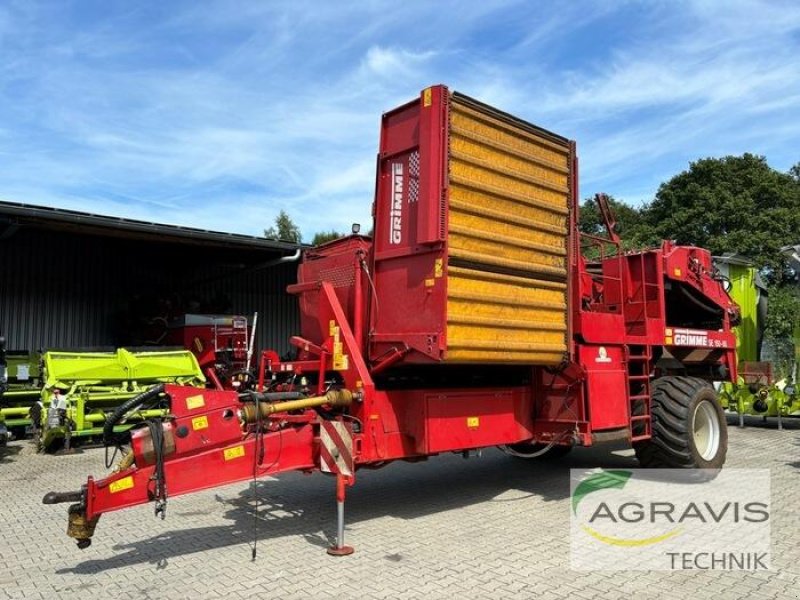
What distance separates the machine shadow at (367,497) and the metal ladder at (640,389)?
1025 mm

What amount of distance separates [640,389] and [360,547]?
3830 millimetres

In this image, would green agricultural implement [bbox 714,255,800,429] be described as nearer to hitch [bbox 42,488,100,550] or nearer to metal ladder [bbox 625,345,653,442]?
metal ladder [bbox 625,345,653,442]

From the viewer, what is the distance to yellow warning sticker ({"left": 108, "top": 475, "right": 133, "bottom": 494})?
14.7 ft

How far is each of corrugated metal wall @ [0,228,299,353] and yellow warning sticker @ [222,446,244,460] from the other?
11018 millimetres

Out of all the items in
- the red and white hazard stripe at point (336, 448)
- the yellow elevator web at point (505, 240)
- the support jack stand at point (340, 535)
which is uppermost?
the yellow elevator web at point (505, 240)

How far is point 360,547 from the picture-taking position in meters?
5.19

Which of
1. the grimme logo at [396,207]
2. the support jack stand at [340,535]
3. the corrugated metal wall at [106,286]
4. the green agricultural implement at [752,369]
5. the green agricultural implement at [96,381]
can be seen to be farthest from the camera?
the corrugated metal wall at [106,286]

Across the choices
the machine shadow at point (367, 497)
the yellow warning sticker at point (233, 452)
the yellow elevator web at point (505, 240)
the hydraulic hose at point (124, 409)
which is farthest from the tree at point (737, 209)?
the hydraulic hose at point (124, 409)

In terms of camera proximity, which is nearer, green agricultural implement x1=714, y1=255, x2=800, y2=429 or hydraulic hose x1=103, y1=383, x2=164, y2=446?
hydraulic hose x1=103, y1=383, x2=164, y2=446

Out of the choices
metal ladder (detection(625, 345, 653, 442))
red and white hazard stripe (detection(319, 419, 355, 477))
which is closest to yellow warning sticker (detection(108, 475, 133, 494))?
red and white hazard stripe (detection(319, 419, 355, 477))

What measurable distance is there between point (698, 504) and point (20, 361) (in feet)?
38.0

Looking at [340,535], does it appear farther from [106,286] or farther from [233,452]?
[106,286]

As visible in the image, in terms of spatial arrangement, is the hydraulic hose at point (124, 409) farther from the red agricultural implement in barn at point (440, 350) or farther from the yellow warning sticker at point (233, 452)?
the yellow warning sticker at point (233, 452)

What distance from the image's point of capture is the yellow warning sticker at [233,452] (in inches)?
195
